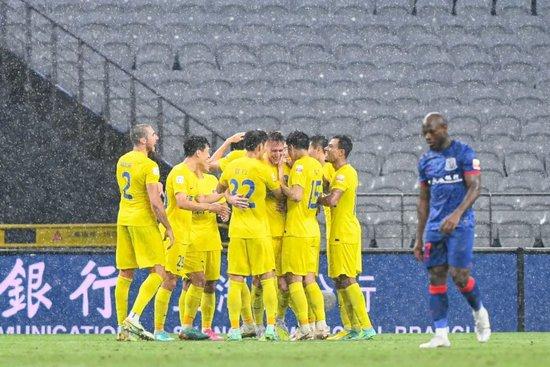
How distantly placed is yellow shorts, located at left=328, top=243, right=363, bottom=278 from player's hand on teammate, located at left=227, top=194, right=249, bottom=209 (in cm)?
121

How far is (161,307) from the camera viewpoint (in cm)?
1567

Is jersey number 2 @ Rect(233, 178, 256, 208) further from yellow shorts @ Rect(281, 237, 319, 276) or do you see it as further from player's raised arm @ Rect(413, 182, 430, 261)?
player's raised arm @ Rect(413, 182, 430, 261)

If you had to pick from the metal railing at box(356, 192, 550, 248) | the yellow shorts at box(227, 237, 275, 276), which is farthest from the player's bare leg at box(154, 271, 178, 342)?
the metal railing at box(356, 192, 550, 248)

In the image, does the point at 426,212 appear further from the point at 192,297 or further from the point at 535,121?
the point at 535,121

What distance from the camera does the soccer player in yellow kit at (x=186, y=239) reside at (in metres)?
15.7

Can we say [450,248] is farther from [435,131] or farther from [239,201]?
[239,201]

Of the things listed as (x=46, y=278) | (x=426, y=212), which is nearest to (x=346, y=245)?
(x=426, y=212)

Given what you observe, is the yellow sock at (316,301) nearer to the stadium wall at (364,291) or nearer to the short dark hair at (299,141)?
the short dark hair at (299,141)

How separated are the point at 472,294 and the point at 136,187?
4.02 metres

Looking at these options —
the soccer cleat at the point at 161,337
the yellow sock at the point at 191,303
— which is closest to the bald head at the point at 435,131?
the soccer cleat at the point at 161,337

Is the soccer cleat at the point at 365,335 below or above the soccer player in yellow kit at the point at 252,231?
below

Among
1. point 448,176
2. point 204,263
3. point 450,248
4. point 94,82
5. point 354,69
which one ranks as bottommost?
point 204,263

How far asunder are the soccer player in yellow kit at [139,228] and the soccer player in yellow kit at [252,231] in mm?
746

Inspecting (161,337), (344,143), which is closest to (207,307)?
(161,337)
